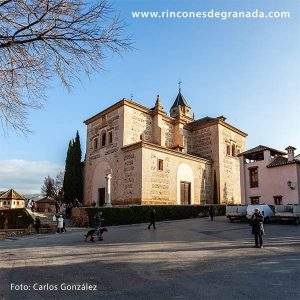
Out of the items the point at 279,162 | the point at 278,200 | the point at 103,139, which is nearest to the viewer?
the point at 278,200

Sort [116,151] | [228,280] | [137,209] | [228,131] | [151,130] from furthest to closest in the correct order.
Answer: [228,131]
[151,130]
[116,151]
[137,209]
[228,280]

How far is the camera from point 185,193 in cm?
3481

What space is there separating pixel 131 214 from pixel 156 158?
654cm

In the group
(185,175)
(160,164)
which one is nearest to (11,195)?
(185,175)

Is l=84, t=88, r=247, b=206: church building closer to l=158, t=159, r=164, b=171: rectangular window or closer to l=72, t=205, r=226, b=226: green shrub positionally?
l=158, t=159, r=164, b=171: rectangular window

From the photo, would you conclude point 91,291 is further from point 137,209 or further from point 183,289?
point 137,209

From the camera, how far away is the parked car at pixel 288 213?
77.9 ft

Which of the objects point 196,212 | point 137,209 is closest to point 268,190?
point 196,212

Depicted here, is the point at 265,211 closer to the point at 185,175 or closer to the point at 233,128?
the point at 185,175

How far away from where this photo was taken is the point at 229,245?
14.3 m

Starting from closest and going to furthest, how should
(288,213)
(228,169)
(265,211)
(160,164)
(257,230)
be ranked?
(257,230) < (288,213) < (265,211) < (160,164) < (228,169)

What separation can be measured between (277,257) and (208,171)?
2707 centimetres

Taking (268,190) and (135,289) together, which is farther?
(268,190)

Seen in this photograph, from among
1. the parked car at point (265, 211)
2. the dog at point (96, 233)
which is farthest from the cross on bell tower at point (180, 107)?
the dog at point (96, 233)
